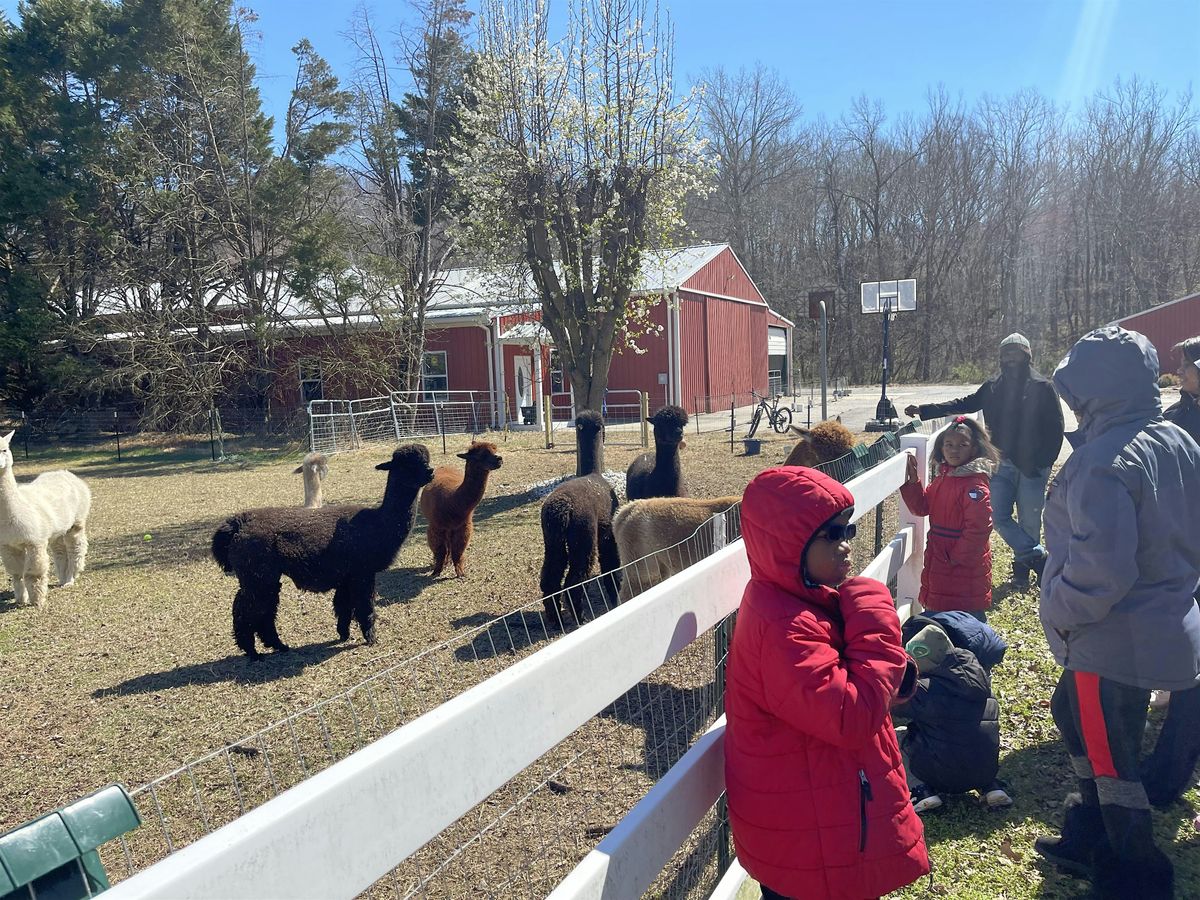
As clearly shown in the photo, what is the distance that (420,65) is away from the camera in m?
27.6

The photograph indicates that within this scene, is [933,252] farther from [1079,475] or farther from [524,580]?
[1079,475]

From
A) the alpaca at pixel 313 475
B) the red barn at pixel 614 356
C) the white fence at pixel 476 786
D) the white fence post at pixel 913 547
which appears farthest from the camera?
the red barn at pixel 614 356

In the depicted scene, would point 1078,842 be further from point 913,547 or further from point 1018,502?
point 1018,502

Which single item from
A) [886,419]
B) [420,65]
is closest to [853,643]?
[886,419]

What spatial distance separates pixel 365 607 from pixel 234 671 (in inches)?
37.6

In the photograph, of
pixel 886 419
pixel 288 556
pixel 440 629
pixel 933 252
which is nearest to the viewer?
pixel 288 556

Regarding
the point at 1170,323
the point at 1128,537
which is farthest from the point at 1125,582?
the point at 1170,323

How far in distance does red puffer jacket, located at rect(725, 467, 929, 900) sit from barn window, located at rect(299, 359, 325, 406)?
24373mm

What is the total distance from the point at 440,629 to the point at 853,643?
4.80m

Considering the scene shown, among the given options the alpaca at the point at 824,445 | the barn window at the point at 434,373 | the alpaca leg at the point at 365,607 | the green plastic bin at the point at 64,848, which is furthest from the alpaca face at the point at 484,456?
the barn window at the point at 434,373

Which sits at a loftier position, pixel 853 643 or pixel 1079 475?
pixel 1079 475

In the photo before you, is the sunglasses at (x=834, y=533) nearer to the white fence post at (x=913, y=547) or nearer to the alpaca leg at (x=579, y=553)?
the white fence post at (x=913, y=547)

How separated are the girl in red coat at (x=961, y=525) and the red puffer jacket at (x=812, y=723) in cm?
276

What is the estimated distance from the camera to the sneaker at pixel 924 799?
11.0ft
